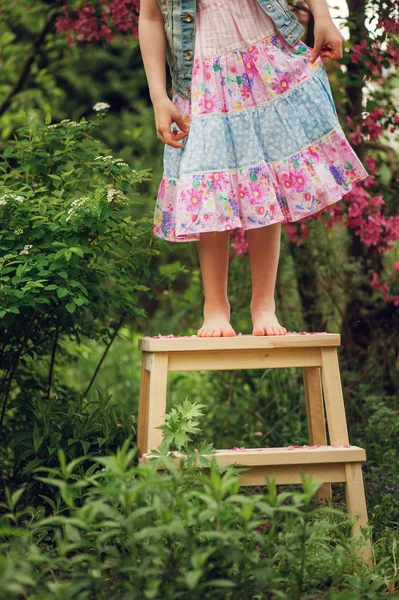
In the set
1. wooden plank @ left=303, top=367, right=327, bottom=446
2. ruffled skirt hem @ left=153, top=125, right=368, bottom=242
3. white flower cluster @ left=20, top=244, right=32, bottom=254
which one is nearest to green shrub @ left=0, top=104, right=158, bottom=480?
white flower cluster @ left=20, top=244, right=32, bottom=254

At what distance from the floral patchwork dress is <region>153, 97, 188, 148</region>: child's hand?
0.15 ft

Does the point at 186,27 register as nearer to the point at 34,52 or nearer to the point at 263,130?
the point at 263,130

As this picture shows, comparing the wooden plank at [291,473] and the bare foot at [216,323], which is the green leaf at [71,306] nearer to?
the bare foot at [216,323]

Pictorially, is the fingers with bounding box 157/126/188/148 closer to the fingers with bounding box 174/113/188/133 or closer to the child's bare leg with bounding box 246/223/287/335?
the fingers with bounding box 174/113/188/133

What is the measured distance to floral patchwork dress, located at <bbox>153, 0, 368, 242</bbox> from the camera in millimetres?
2332

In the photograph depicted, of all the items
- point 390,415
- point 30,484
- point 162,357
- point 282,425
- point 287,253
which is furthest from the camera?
point 287,253

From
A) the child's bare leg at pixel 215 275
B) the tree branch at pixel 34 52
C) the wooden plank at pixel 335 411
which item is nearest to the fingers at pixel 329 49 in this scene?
the child's bare leg at pixel 215 275

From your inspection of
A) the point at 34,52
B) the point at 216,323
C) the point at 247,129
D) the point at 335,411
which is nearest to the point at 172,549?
the point at 335,411

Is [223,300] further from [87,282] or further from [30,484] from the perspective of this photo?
[30,484]

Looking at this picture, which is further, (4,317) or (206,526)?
(4,317)

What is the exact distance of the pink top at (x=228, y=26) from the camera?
242 cm

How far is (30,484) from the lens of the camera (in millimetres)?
2441

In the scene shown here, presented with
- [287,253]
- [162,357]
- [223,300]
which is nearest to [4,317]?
[162,357]

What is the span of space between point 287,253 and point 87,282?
150cm
